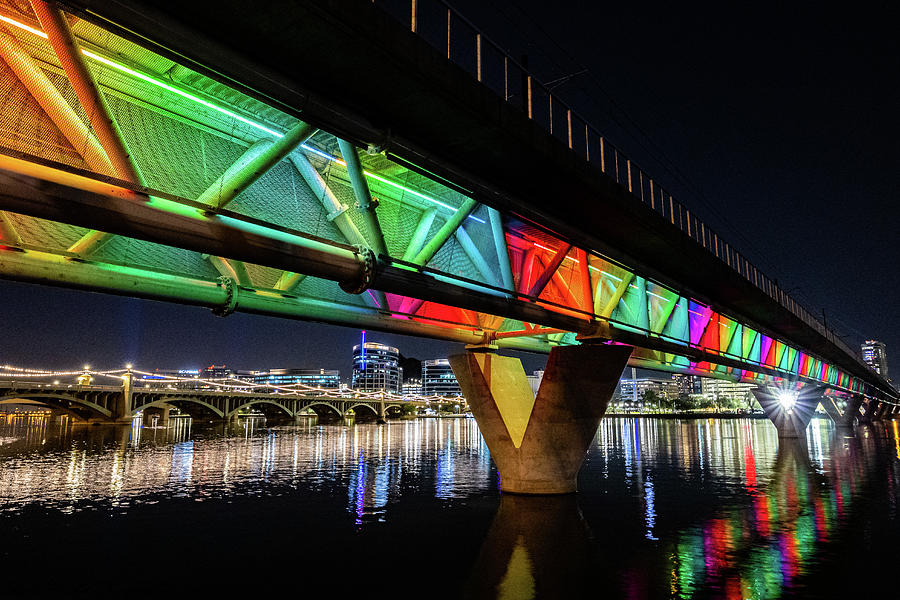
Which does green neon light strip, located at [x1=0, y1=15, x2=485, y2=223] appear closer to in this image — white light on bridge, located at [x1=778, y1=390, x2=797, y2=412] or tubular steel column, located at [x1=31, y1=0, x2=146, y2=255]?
tubular steel column, located at [x1=31, y1=0, x2=146, y2=255]

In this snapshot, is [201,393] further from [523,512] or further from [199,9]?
[199,9]

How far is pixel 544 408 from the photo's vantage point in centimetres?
2044

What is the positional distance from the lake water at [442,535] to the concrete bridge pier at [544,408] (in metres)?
1.09

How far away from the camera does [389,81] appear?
28.6ft

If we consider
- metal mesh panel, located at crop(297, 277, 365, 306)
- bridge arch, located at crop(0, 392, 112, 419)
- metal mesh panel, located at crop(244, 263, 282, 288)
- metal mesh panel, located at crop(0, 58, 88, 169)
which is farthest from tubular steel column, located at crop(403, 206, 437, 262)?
bridge arch, located at crop(0, 392, 112, 419)

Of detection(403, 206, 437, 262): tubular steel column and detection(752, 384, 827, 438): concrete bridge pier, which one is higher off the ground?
detection(403, 206, 437, 262): tubular steel column

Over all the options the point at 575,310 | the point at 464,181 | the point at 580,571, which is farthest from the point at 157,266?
the point at 575,310

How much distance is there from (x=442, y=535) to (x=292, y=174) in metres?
10.8

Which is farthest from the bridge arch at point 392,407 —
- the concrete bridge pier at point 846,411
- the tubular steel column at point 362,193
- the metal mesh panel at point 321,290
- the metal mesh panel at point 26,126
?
the metal mesh panel at point 26,126

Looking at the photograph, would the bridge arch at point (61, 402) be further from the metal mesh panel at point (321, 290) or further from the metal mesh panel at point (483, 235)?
the metal mesh panel at point (483, 235)

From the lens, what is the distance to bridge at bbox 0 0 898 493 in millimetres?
7203

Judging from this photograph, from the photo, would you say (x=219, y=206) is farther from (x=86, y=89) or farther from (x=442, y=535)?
(x=442, y=535)

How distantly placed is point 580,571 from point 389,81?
1066 cm

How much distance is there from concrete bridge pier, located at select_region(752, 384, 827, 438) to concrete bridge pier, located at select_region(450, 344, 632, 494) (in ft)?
159
